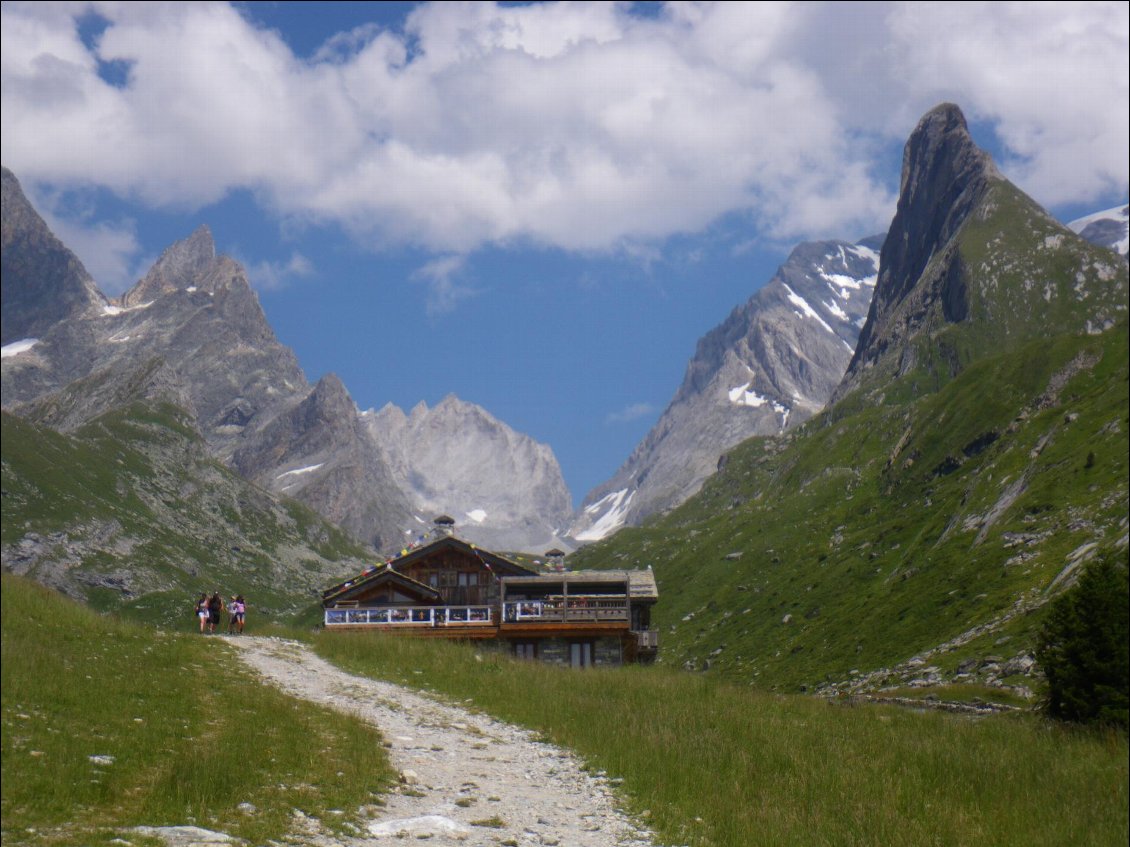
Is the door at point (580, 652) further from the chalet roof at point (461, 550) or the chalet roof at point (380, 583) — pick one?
the chalet roof at point (461, 550)

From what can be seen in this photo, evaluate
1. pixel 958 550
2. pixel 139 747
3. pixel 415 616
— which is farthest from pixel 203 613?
pixel 958 550

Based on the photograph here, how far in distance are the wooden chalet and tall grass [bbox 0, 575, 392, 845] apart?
3133 centimetres

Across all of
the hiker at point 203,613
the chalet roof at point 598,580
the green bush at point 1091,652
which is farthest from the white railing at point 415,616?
the green bush at point 1091,652

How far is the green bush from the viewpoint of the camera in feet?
102

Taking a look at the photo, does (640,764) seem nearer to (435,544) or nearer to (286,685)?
(286,685)

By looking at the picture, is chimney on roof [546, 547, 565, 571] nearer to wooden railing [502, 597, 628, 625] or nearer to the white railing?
wooden railing [502, 597, 628, 625]

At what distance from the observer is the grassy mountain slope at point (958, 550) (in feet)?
298

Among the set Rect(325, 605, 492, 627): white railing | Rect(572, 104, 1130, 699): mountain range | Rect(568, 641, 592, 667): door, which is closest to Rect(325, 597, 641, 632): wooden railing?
Rect(325, 605, 492, 627): white railing

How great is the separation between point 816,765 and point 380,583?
154ft

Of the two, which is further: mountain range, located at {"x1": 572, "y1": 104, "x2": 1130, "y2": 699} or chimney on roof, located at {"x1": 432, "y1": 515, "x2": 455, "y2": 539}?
chimney on roof, located at {"x1": 432, "y1": 515, "x2": 455, "y2": 539}

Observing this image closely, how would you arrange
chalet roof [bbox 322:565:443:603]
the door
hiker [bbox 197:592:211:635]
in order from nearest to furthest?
hiker [bbox 197:592:211:635]
the door
chalet roof [bbox 322:565:443:603]

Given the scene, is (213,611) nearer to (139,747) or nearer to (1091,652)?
(139,747)

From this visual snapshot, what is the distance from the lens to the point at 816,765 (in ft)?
70.2

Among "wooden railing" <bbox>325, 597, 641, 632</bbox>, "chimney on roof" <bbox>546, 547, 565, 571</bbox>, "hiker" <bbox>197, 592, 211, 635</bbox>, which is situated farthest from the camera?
"chimney on roof" <bbox>546, 547, 565, 571</bbox>
